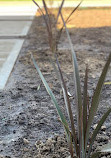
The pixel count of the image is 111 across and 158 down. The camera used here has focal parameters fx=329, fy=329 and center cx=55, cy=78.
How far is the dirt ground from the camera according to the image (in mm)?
2447

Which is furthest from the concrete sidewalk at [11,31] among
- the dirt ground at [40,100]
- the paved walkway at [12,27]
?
the dirt ground at [40,100]

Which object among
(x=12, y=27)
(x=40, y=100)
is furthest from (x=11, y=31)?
(x=40, y=100)

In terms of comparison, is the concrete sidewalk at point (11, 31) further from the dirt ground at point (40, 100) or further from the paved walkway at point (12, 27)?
the dirt ground at point (40, 100)

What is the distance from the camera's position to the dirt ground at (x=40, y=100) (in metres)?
2.45

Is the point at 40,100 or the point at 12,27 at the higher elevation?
the point at 40,100

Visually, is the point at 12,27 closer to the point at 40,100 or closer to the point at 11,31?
the point at 11,31

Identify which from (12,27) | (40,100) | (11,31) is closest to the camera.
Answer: (40,100)

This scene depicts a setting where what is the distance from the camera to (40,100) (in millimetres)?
3271

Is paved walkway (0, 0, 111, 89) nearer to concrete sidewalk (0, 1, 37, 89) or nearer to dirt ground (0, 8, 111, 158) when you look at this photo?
concrete sidewalk (0, 1, 37, 89)

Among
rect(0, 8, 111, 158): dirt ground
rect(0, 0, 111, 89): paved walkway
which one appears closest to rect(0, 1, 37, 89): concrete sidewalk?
rect(0, 0, 111, 89): paved walkway

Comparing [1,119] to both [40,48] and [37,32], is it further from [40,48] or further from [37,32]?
[37,32]

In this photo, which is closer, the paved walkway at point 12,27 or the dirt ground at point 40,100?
the dirt ground at point 40,100

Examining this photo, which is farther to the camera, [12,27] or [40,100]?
[12,27]

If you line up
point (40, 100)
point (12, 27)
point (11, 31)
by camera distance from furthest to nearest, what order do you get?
point (12, 27)
point (11, 31)
point (40, 100)
